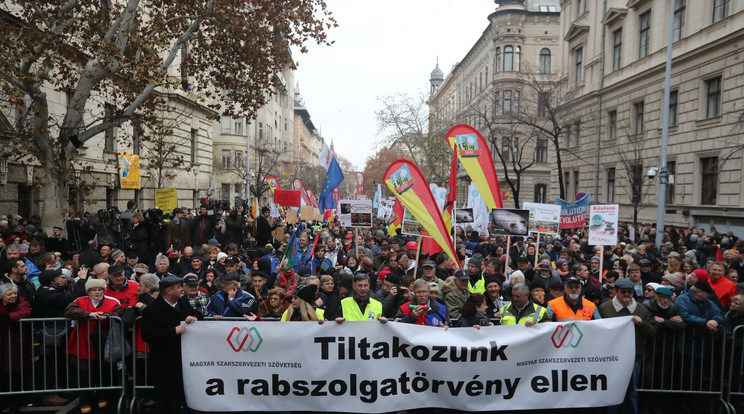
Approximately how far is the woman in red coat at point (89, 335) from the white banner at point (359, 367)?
1.17 metres

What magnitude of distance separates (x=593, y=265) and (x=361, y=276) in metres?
5.98

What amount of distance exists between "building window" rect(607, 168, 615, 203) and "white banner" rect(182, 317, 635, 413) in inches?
1071

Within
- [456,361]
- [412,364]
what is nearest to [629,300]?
[456,361]

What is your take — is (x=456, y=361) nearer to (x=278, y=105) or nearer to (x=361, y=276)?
(x=361, y=276)

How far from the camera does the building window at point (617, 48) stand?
2964 cm

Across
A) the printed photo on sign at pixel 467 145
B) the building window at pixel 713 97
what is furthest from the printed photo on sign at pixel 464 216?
the building window at pixel 713 97

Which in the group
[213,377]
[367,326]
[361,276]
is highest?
[361,276]

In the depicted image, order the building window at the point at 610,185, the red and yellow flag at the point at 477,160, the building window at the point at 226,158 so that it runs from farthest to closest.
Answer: the building window at the point at 226,158
the building window at the point at 610,185
the red and yellow flag at the point at 477,160

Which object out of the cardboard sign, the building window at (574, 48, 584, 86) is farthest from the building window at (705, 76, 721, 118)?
the cardboard sign

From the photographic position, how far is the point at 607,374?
5664 mm

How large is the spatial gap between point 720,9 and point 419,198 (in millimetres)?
20163

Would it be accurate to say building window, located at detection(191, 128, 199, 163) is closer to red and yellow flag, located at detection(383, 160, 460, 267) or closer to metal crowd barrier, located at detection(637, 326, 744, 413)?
red and yellow flag, located at detection(383, 160, 460, 267)

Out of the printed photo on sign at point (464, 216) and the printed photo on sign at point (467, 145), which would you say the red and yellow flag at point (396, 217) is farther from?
the printed photo on sign at point (467, 145)

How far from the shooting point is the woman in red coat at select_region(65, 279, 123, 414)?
591 centimetres
